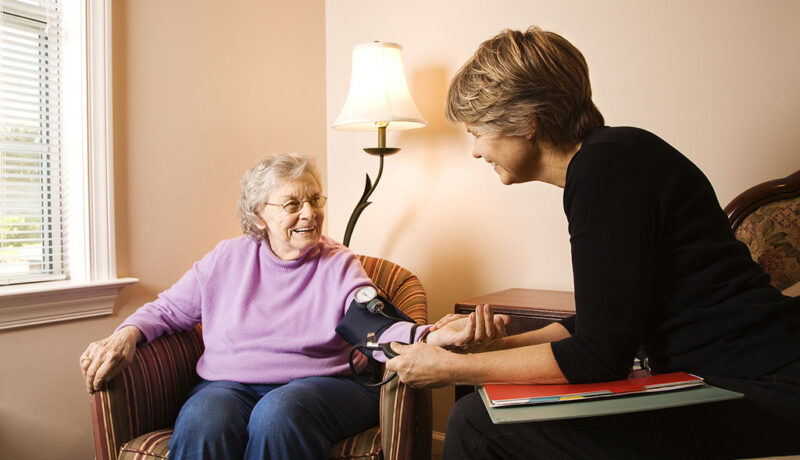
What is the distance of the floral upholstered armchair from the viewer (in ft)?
5.32

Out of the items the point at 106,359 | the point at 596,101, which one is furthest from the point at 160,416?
the point at 596,101

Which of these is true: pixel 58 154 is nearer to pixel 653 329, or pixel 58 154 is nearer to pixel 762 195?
pixel 653 329

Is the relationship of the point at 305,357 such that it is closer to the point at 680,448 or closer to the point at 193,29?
the point at 680,448

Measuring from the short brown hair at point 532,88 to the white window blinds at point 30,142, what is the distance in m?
1.46

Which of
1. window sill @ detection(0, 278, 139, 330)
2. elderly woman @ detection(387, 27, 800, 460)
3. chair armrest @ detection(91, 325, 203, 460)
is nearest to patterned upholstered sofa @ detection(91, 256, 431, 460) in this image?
chair armrest @ detection(91, 325, 203, 460)

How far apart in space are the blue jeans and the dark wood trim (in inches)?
47.1

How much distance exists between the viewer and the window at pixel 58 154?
6.04 feet

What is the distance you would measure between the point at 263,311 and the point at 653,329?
1.06 meters

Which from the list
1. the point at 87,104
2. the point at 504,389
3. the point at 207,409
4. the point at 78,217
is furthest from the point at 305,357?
the point at 87,104

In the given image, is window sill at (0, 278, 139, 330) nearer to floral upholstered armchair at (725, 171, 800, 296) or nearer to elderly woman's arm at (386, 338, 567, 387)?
elderly woman's arm at (386, 338, 567, 387)

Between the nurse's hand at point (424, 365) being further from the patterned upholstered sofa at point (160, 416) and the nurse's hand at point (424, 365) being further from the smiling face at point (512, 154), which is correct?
the smiling face at point (512, 154)

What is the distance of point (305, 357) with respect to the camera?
163cm

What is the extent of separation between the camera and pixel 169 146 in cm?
217

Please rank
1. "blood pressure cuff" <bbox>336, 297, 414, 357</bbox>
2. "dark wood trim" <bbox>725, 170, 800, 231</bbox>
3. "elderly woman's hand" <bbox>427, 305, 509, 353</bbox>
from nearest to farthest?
"elderly woman's hand" <bbox>427, 305, 509, 353</bbox> < "blood pressure cuff" <bbox>336, 297, 414, 357</bbox> < "dark wood trim" <bbox>725, 170, 800, 231</bbox>
